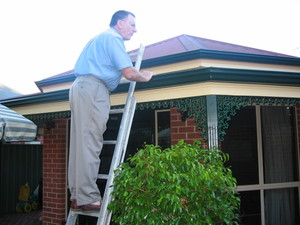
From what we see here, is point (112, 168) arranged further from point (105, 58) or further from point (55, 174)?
point (55, 174)

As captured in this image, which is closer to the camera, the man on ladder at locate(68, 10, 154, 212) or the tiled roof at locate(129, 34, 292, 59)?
the man on ladder at locate(68, 10, 154, 212)

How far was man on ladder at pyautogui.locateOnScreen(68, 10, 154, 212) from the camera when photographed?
3242 mm

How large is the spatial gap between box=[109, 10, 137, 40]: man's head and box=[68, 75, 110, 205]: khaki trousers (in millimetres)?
684

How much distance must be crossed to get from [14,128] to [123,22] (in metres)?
2.16

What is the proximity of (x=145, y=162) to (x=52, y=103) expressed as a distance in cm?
248

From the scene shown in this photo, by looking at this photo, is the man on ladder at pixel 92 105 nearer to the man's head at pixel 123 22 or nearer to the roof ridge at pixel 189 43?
the man's head at pixel 123 22

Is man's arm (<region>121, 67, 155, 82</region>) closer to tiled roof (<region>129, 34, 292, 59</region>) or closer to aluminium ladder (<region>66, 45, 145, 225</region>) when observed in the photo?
aluminium ladder (<region>66, 45, 145, 225</region>)

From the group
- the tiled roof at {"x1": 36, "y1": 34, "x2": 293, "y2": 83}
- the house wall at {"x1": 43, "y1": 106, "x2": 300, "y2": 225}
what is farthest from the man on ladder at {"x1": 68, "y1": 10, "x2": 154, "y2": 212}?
the house wall at {"x1": 43, "y1": 106, "x2": 300, "y2": 225}

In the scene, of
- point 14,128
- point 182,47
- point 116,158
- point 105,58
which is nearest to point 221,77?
point 105,58

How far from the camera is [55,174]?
260 inches

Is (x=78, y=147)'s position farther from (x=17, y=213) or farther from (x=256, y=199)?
(x=17, y=213)

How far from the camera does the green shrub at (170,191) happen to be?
2.65 metres

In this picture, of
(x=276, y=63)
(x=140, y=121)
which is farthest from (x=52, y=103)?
(x=276, y=63)

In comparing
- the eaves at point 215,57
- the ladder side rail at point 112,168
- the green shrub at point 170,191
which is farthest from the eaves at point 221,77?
the green shrub at point 170,191
